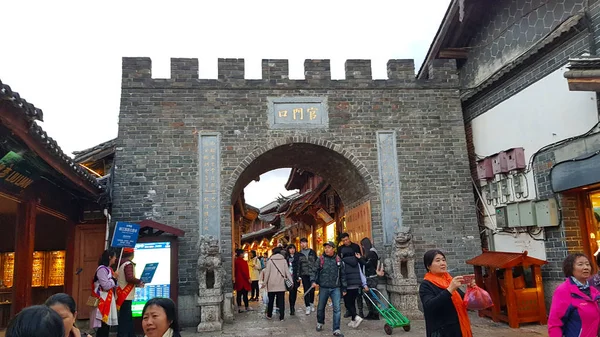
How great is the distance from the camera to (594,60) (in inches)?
218

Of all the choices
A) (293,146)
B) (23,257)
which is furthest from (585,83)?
(23,257)

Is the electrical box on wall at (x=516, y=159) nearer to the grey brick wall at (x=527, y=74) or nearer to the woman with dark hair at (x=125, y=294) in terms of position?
the grey brick wall at (x=527, y=74)

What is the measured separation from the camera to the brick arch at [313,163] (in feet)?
30.3

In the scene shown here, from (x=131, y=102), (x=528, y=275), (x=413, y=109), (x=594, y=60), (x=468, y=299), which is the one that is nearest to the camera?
(x=468, y=299)

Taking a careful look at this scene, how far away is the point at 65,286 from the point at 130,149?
8.95 feet

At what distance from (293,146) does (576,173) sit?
502 cm

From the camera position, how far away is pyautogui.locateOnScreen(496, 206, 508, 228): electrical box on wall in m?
8.48

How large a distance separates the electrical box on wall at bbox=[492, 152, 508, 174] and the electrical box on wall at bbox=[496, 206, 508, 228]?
2.29 feet

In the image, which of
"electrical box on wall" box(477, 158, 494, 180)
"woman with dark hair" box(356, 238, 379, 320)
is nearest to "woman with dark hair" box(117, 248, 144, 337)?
"woman with dark hair" box(356, 238, 379, 320)

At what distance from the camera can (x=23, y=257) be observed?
6.19 m

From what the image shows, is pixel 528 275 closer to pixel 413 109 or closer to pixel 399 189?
pixel 399 189

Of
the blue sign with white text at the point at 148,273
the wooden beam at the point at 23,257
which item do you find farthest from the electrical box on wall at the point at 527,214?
the wooden beam at the point at 23,257

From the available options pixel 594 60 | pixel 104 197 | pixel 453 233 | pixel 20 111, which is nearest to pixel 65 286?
pixel 104 197

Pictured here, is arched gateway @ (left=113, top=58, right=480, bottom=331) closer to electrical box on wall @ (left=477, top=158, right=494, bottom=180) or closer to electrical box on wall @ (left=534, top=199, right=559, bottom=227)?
electrical box on wall @ (left=477, top=158, right=494, bottom=180)
